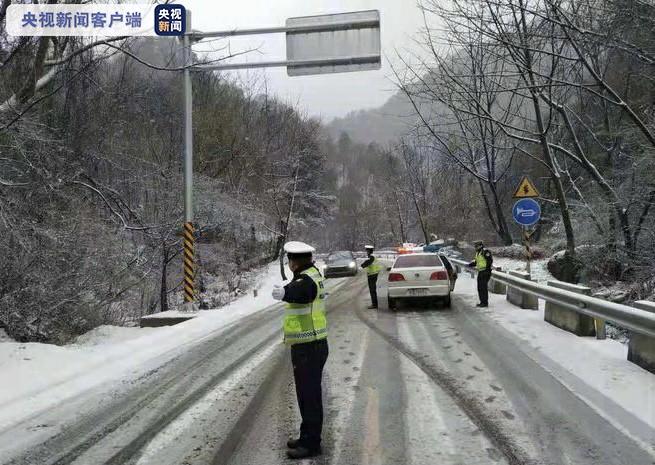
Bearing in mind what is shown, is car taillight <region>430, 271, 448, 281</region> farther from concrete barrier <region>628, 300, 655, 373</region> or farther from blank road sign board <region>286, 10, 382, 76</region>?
concrete barrier <region>628, 300, 655, 373</region>

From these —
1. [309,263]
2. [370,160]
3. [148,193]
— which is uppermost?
[370,160]

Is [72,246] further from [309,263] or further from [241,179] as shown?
[241,179]

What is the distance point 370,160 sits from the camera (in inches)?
3809

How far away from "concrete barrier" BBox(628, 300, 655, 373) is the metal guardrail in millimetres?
134

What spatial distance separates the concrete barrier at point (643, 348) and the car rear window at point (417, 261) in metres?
7.47

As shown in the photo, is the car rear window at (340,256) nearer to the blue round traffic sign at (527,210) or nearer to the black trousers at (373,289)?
the black trousers at (373,289)

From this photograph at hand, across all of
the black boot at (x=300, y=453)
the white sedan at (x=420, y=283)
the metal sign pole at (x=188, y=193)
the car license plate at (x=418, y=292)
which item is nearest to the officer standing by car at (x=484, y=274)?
the white sedan at (x=420, y=283)

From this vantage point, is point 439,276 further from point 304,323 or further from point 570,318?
point 304,323

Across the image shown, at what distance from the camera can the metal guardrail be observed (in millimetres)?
6055

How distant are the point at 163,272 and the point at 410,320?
1258 centimetres

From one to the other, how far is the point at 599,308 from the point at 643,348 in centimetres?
125

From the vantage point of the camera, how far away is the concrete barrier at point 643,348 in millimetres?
6156

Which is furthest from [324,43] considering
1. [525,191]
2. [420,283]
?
[525,191]

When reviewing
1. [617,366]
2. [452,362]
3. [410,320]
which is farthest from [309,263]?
[410,320]
